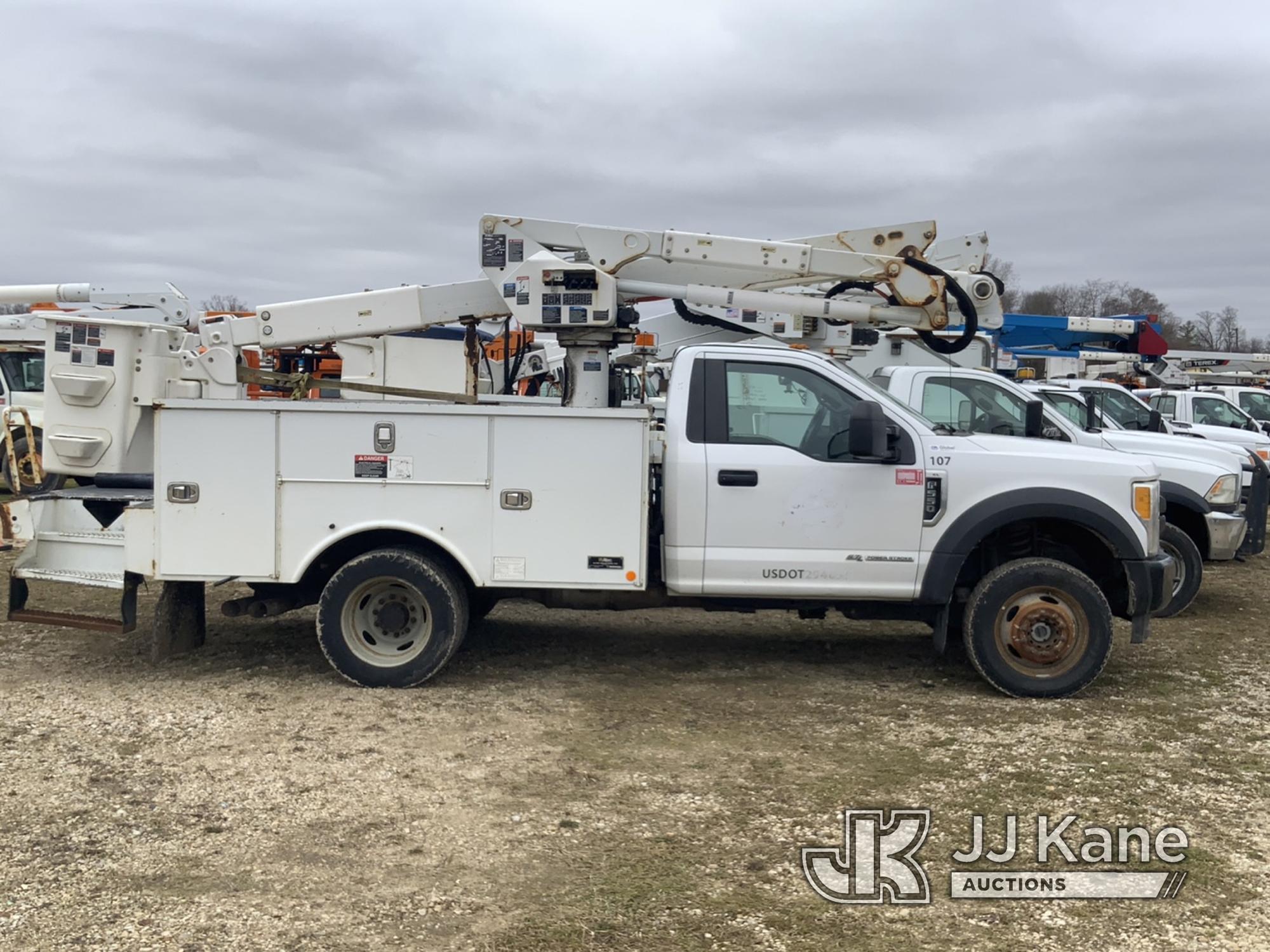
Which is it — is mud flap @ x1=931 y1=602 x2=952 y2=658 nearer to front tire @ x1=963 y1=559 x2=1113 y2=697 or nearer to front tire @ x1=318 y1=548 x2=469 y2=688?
front tire @ x1=963 y1=559 x2=1113 y2=697

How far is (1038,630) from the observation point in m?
6.86

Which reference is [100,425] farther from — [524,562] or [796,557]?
[796,557]

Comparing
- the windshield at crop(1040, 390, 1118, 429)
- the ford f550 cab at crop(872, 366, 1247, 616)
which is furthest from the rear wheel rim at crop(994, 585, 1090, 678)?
the windshield at crop(1040, 390, 1118, 429)

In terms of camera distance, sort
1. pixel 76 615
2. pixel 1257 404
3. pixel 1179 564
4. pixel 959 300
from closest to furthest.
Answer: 1. pixel 76 615
2. pixel 959 300
3. pixel 1179 564
4. pixel 1257 404

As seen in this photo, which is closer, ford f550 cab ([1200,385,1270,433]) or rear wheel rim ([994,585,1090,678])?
rear wheel rim ([994,585,1090,678])

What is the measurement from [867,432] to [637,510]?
4.62ft

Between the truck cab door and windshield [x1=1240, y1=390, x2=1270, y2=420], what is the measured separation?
18982mm

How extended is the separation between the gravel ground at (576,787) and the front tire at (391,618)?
18 cm

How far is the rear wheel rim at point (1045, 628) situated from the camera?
682 centimetres

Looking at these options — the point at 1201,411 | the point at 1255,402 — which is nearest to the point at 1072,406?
the point at 1201,411

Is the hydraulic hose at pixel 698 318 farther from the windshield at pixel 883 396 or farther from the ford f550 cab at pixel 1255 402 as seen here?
the ford f550 cab at pixel 1255 402

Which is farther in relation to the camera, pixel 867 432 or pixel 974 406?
Answer: pixel 974 406

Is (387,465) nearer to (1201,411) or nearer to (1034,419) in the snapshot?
(1034,419)

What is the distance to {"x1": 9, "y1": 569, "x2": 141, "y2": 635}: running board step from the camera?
702 cm
